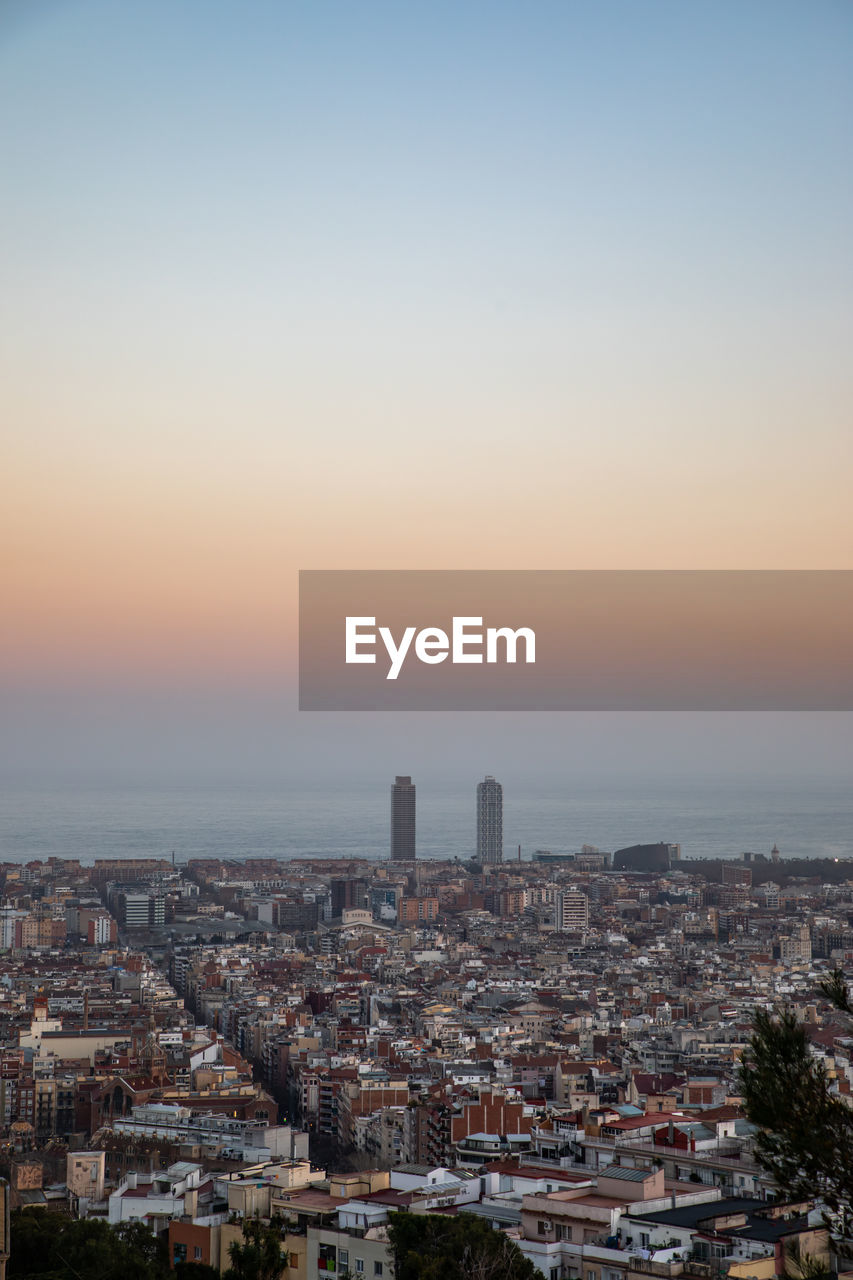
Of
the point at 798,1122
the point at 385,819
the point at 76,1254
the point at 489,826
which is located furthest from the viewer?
the point at 385,819

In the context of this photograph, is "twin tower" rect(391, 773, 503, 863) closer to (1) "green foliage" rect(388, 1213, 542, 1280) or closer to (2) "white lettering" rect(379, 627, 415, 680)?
(2) "white lettering" rect(379, 627, 415, 680)

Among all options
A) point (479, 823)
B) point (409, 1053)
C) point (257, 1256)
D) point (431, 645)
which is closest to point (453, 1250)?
point (257, 1256)

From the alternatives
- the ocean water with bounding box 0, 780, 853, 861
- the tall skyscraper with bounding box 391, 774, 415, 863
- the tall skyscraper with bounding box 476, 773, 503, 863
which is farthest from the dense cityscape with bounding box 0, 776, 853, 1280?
the tall skyscraper with bounding box 391, 774, 415, 863

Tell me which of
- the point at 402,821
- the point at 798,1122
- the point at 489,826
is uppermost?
the point at 402,821

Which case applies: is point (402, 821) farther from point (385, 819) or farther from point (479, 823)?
point (385, 819)

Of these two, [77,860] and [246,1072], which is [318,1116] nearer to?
[246,1072]

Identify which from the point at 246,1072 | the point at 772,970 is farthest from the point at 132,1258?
the point at 772,970
